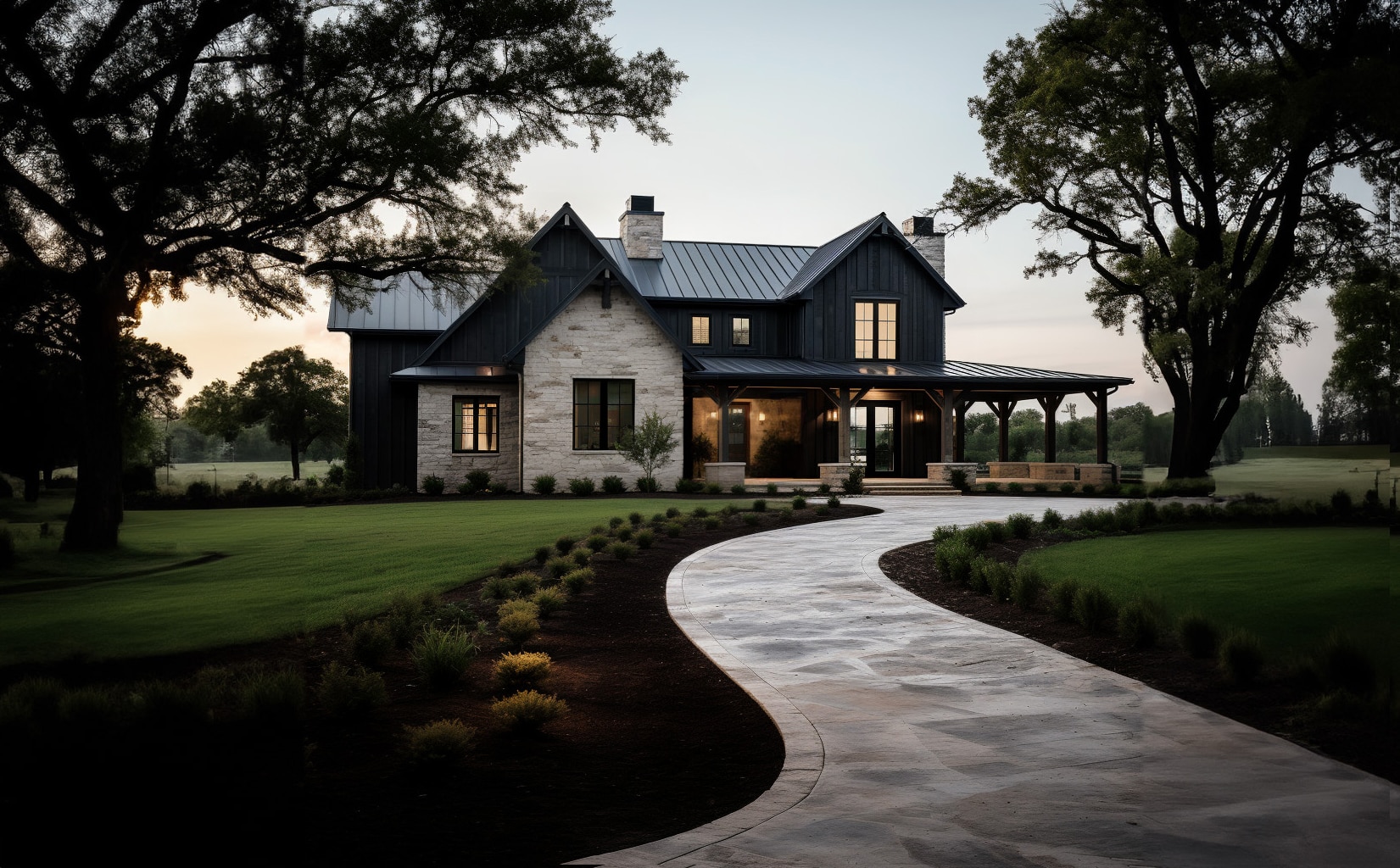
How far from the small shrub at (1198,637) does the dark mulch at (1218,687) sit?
9 centimetres

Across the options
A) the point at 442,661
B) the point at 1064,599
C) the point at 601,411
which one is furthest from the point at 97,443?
the point at 1064,599

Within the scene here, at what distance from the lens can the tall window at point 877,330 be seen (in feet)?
101

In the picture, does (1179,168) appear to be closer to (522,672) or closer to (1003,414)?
(1003,414)

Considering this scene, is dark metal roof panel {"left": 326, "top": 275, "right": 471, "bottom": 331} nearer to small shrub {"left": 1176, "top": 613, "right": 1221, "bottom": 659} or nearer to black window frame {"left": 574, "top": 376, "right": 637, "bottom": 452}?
black window frame {"left": 574, "top": 376, "right": 637, "bottom": 452}

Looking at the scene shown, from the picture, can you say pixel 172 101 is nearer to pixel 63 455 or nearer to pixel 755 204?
pixel 63 455

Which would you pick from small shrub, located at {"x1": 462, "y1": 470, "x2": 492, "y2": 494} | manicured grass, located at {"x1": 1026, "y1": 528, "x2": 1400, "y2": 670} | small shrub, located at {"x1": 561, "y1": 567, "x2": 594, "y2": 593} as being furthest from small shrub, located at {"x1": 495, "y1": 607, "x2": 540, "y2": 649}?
small shrub, located at {"x1": 462, "y1": 470, "x2": 492, "y2": 494}

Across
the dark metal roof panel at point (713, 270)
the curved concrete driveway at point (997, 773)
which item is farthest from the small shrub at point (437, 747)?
the dark metal roof panel at point (713, 270)

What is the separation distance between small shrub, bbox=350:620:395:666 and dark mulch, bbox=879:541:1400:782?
507 centimetres

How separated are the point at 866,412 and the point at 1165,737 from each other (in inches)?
988

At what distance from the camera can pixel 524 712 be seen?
529 cm

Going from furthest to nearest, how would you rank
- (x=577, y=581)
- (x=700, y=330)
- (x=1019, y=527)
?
(x=700, y=330)
(x=1019, y=527)
(x=577, y=581)

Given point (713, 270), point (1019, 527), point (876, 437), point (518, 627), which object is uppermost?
point (713, 270)

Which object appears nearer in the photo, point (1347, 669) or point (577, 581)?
point (1347, 669)

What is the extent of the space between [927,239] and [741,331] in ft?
26.5
